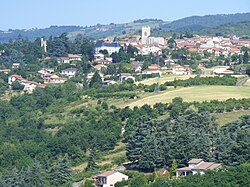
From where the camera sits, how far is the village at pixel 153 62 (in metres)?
67.6

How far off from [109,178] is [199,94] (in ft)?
66.3

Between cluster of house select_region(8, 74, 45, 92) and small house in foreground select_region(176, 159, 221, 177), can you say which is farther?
cluster of house select_region(8, 74, 45, 92)

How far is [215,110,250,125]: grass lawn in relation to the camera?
4396 cm

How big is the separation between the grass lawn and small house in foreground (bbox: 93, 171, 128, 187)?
1049 cm

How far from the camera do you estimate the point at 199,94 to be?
53.4m

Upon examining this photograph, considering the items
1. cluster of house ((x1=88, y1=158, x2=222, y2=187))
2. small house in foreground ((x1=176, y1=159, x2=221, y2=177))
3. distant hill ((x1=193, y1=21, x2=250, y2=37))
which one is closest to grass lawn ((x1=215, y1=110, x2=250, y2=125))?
cluster of house ((x1=88, y1=158, x2=222, y2=187))

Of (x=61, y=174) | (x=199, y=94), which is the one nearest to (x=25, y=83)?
(x=199, y=94)

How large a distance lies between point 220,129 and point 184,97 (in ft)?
40.2

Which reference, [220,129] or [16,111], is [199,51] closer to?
[16,111]

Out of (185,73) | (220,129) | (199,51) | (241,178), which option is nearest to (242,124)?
(220,129)

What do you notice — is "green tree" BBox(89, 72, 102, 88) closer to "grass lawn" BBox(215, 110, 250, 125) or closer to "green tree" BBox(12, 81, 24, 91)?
"green tree" BBox(12, 81, 24, 91)

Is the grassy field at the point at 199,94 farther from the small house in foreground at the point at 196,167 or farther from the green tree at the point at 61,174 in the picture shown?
the small house in foreground at the point at 196,167

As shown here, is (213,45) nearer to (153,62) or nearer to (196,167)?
(153,62)

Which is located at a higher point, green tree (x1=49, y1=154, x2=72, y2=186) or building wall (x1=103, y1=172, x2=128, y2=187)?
building wall (x1=103, y1=172, x2=128, y2=187)
